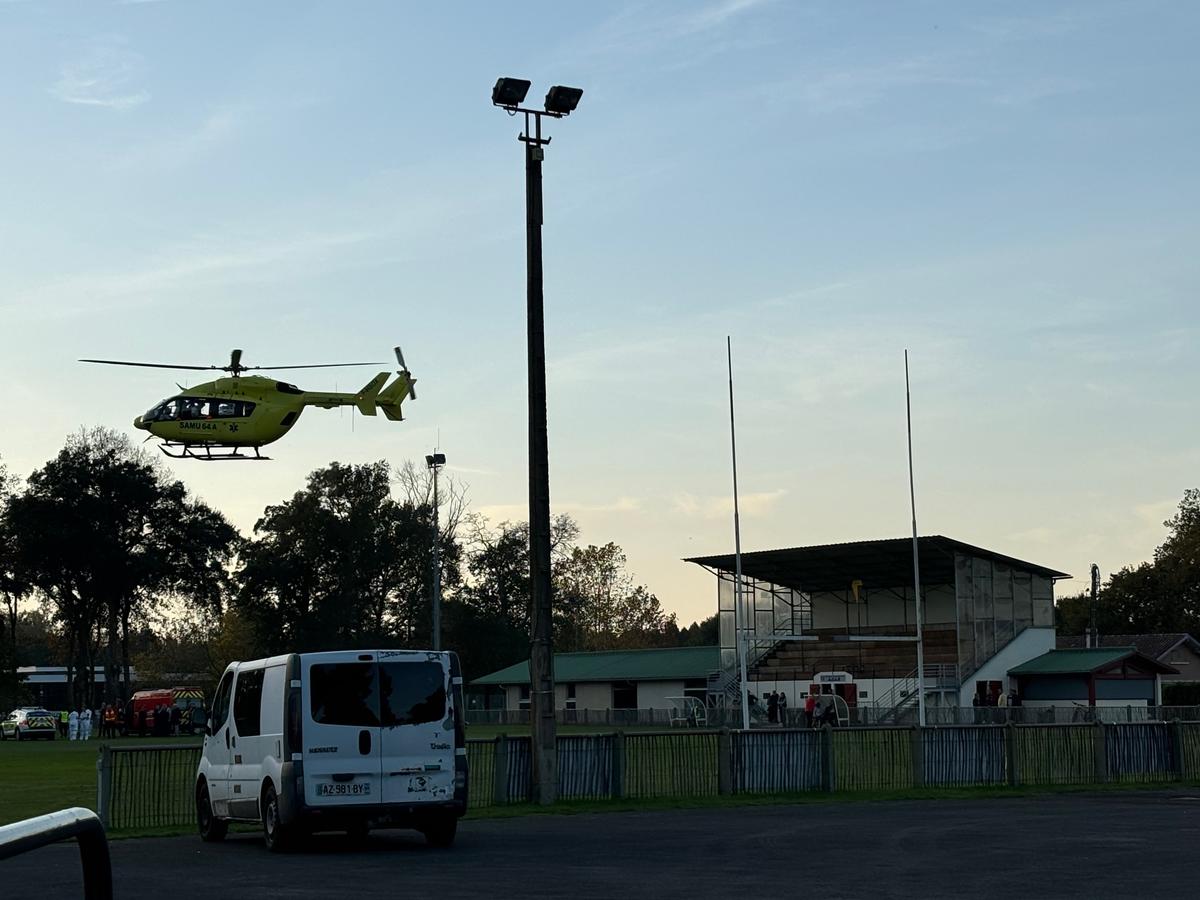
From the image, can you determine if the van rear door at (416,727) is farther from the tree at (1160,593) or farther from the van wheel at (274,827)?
the tree at (1160,593)

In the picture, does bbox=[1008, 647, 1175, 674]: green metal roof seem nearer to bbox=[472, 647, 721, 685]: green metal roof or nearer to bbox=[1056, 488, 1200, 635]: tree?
bbox=[472, 647, 721, 685]: green metal roof

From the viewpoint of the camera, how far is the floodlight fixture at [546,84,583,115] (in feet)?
84.8

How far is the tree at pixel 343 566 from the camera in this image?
10794cm

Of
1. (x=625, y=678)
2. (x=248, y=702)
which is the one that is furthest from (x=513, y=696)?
(x=248, y=702)

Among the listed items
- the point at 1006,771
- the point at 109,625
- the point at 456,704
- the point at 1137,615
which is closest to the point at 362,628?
the point at 109,625

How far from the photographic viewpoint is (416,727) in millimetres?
18016

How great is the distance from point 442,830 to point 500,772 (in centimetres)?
586

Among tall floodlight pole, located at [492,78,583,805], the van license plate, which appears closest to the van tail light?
the van license plate

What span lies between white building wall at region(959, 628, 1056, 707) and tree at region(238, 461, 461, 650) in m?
44.5

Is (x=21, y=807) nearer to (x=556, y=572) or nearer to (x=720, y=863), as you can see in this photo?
(x=720, y=863)

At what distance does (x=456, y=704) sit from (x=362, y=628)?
94478mm

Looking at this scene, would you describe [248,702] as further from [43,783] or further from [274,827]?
[43,783]

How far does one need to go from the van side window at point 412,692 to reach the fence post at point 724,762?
346 inches

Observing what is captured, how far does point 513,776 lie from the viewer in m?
24.4
